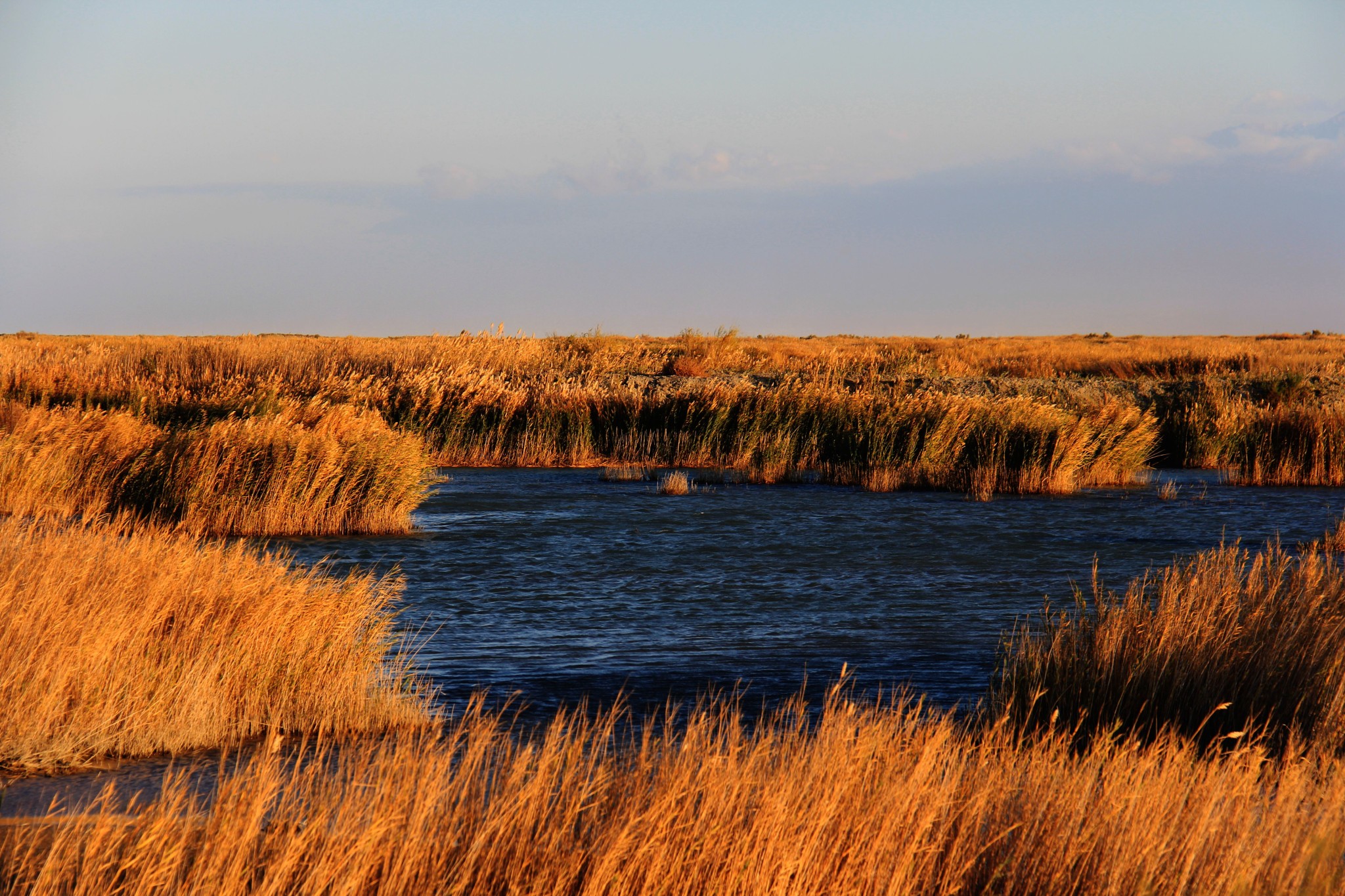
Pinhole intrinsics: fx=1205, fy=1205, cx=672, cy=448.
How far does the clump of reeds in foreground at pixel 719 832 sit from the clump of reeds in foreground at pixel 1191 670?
5.52 feet

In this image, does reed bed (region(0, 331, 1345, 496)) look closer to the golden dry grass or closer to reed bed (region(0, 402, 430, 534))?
the golden dry grass

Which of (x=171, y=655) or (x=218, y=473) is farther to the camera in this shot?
(x=218, y=473)

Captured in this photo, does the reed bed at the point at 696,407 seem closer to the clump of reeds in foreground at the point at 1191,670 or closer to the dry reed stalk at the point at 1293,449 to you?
the dry reed stalk at the point at 1293,449

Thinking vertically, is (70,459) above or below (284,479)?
above

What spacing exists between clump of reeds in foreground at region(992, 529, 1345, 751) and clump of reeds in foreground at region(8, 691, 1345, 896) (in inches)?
66.2

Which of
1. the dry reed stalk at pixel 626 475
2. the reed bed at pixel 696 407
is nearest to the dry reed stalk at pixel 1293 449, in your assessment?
the reed bed at pixel 696 407

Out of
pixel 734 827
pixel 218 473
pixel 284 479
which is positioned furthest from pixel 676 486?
pixel 734 827

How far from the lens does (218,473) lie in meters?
13.1

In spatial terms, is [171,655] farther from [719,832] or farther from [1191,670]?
[1191,670]

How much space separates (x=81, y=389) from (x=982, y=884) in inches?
826

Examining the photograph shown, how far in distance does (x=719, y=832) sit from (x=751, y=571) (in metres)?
8.11

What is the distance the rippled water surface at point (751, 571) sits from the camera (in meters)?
7.36

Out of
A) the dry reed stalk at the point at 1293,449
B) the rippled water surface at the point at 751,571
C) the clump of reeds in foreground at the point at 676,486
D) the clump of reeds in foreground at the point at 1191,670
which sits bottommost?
the rippled water surface at the point at 751,571

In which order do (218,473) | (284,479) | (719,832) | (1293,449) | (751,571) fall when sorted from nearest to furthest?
(719,832) → (751,571) → (218,473) → (284,479) → (1293,449)
